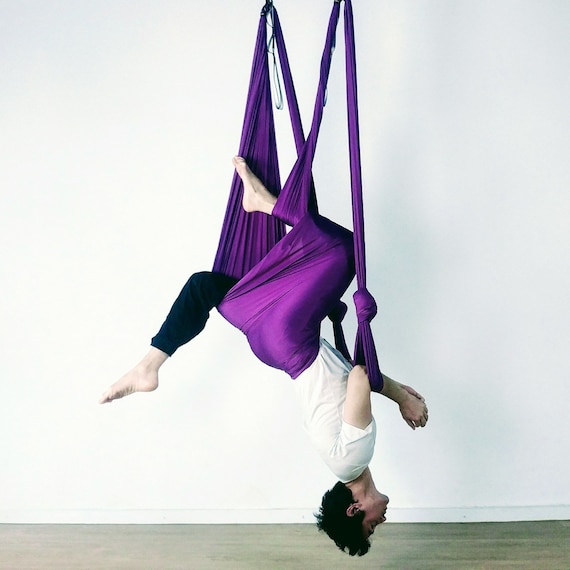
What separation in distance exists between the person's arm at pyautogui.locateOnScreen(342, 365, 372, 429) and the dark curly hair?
277 mm

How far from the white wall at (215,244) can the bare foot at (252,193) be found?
2.11ft

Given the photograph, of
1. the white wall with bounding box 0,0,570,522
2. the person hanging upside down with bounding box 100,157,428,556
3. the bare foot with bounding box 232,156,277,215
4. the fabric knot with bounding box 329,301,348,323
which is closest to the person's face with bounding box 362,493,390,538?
the person hanging upside down with bounding box 100,157,428,556

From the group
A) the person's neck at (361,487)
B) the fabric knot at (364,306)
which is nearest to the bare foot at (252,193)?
the fabric knot at (364,306)

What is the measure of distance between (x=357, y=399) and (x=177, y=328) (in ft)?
1.95

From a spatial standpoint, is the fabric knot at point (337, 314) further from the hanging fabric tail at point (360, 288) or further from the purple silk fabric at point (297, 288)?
the hanging fabric tail at point (360, 288)

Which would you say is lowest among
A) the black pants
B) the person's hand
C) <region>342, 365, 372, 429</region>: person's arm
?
the person's hand

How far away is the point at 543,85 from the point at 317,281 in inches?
56.6

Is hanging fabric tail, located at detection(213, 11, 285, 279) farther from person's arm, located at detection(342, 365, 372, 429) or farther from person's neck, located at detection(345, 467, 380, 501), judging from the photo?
person's neck, located at detection(345, 467, 380, 501)

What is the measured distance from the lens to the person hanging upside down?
2139 mm

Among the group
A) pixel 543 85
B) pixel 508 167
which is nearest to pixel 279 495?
pixel 508 167

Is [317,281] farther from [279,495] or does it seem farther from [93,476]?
[93,476]

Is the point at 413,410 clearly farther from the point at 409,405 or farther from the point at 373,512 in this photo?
the point at 373,512

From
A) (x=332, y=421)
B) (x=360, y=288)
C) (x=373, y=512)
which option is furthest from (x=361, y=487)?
(x=360, y=288)

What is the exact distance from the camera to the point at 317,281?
2.16m
